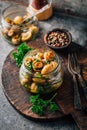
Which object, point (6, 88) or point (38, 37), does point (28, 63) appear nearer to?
point (6, 88)

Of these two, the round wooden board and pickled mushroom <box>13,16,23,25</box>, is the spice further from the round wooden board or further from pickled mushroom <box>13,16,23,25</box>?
pickled mushroom <box>13,16,23,25</box>

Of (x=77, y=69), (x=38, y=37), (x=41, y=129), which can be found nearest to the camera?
(x=41, y=129)

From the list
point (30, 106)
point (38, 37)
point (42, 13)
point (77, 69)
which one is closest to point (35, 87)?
point (30, 106)

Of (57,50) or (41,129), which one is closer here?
(41,129)

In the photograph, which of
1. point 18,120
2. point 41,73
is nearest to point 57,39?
point 41,73

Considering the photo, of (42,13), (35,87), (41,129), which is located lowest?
(41,129)

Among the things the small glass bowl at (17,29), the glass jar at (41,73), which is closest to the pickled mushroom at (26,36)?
the small glass bowl at (17,29)
